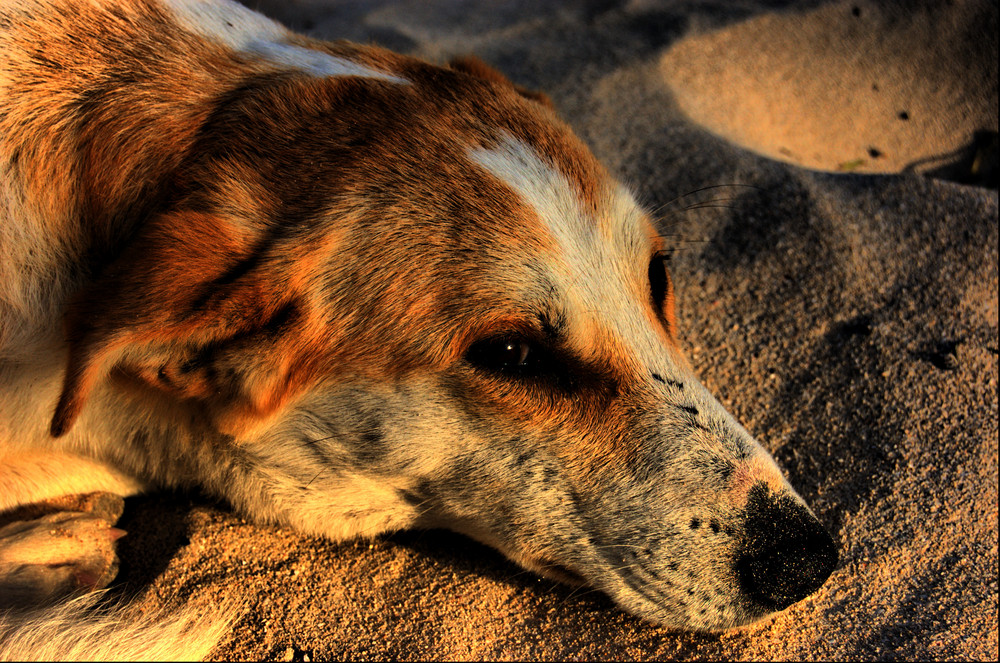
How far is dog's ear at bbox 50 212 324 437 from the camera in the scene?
2.00 metres

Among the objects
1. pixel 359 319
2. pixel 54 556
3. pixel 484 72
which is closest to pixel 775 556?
pixel 359 319

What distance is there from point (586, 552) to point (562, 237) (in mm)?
987

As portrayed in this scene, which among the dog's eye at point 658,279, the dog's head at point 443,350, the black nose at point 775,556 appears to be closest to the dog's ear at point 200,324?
the dog's head at point 443,350

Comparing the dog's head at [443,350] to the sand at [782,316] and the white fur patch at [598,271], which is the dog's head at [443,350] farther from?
the sand at [782,316]

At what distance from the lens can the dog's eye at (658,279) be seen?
2.74 m

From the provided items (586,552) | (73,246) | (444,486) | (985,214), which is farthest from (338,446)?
(985,214)

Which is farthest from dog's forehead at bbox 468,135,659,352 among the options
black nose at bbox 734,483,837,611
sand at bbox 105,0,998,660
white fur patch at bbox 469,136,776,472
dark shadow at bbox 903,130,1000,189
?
dark shadow at bbox 903,130,1000,189

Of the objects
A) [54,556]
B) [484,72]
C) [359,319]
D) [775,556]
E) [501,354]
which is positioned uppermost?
[484,72]

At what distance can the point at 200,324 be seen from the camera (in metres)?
2.05

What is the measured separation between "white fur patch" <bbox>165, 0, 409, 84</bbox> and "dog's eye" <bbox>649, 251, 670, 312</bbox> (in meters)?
1.08

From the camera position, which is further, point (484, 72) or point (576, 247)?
point (484, 72)

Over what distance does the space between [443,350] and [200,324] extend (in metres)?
0.67

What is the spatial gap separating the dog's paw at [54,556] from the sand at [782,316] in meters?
0.08

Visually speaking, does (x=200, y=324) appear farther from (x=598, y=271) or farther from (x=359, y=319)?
(x=598, y=271)
